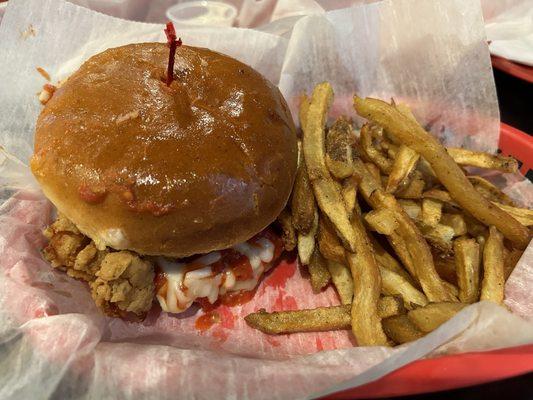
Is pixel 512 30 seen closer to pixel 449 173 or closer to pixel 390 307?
pixel 449 173

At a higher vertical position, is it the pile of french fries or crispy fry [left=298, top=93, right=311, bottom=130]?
crispy fry [left=298, top=93, right=311, bottom=130]

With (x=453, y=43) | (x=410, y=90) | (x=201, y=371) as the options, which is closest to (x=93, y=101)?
(x=201, y=371)

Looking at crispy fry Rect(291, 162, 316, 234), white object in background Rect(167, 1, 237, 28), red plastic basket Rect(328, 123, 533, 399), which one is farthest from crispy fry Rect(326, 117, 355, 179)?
white object in background Rect(167, 1, 237, 28)

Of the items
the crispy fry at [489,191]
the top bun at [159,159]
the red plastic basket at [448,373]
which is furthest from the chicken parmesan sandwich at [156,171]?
the crispy fry at [489,191]

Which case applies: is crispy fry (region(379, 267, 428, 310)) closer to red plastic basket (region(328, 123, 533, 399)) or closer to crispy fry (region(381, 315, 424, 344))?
crispy fry (region(381, 315, 424, 344))

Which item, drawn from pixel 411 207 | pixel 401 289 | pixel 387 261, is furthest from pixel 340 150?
pixel 401 289

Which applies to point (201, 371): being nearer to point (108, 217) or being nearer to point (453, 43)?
point (108, 217)
